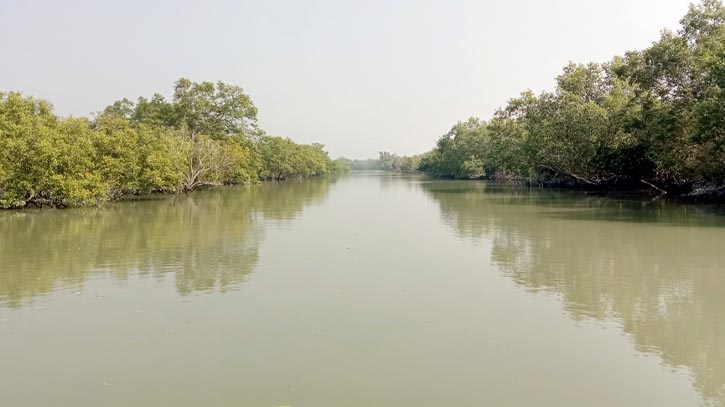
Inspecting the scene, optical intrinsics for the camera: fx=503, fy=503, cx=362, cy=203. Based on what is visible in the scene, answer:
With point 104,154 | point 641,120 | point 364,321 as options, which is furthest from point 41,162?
point 641,120

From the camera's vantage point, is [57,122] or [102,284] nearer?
[102,284]

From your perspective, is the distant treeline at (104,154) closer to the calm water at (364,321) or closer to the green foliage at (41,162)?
the green foliage at (41,162)

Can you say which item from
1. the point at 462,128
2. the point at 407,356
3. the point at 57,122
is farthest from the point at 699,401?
the point at 462,128

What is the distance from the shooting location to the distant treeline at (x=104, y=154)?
19594mm

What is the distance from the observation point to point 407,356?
4.96 metres

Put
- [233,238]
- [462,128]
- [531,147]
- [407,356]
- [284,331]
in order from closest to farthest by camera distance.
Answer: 1. [407,356]
2. [284,331]
3. [233,238]
4. [531,147]
5. [462,128]

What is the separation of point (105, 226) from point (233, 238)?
17.2 feet

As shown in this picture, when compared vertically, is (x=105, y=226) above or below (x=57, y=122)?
below

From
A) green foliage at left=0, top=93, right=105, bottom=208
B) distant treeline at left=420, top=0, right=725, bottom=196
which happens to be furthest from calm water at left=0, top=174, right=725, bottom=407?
distant treeline at left=420, top=0, right=725, bottom=196

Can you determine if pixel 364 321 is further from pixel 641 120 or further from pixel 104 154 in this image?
pixel 641 120

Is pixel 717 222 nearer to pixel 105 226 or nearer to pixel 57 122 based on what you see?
pixel 105 226

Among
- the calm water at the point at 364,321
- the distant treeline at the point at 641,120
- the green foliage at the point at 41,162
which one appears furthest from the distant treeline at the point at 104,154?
the distant treeline at the point at 641,120

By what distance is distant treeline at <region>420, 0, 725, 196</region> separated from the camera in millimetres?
20422

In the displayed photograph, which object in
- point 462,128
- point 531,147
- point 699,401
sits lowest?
point 699,401
